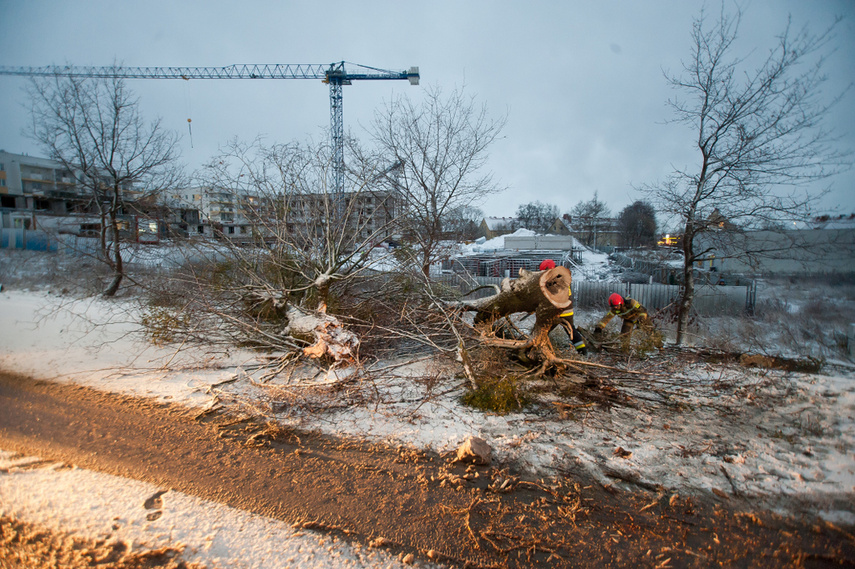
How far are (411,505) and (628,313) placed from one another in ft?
18.4

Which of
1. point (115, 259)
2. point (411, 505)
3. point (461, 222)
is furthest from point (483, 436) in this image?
point (115, 259)

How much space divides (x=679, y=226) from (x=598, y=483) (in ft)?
20.6

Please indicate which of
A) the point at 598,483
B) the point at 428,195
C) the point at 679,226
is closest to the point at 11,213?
the point at 428,195

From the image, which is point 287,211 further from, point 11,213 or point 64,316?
point 11,213

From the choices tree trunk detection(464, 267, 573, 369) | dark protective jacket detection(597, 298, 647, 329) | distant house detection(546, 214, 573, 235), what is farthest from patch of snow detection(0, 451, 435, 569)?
distant house detection(546, 214, 573, 235)

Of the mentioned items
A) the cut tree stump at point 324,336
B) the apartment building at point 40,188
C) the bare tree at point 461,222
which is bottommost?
the cut tree stump at point 324,336

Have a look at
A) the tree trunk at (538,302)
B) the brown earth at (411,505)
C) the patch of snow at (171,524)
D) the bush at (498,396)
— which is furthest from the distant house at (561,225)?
the patch of snow at (171,524)

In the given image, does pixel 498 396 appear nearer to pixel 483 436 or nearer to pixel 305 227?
pixel 483 436

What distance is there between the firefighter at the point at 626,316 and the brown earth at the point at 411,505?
157 inches

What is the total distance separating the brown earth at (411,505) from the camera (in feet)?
7.55

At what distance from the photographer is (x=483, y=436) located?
12.7 ft

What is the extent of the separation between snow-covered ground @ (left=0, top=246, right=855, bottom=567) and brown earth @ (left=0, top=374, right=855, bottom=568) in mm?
152

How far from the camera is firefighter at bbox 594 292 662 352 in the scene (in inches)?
258

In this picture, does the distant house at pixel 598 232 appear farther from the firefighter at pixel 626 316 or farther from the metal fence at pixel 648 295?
the firefighter at pixel 626 316
